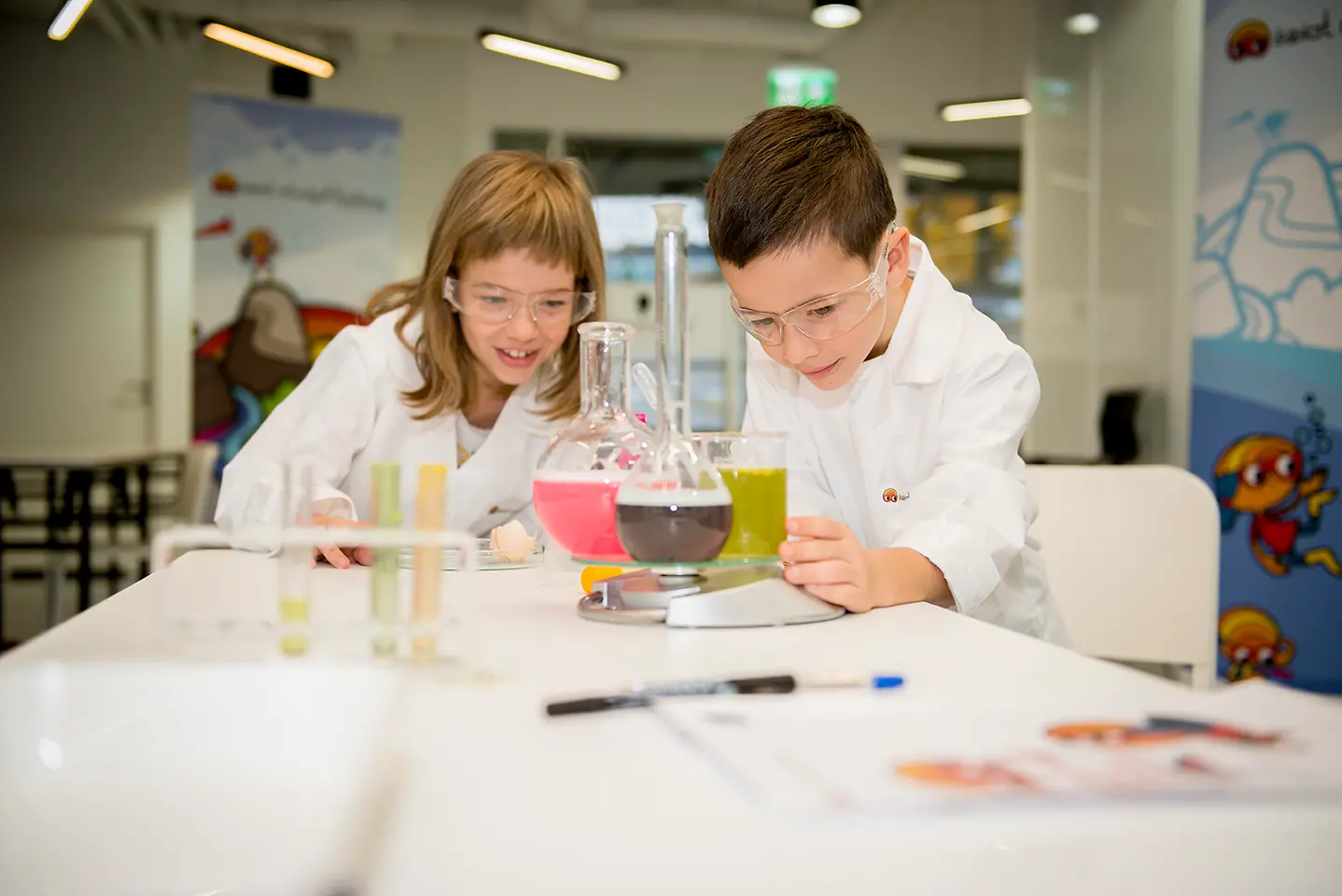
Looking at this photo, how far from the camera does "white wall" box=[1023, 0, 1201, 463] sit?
17.5ft

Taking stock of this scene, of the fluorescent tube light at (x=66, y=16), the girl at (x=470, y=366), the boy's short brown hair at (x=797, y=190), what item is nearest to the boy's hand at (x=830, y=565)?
the boy's short brown hair at (x=797, y=190)

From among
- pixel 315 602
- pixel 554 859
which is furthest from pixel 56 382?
pixel 554 859

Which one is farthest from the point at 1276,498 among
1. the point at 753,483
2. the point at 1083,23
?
the point at 753,483

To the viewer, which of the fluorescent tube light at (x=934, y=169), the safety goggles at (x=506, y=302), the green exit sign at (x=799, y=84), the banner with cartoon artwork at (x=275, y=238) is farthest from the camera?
the fluorescent tube light at (x=934, y=169)

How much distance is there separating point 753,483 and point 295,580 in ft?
1.74

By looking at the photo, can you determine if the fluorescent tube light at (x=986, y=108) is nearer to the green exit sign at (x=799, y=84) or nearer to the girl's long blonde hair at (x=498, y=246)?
the green exit sign at (x=799, y=84)

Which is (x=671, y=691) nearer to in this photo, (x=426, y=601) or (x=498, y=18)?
(x=426, y=601)

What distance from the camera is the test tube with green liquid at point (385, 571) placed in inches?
36.8

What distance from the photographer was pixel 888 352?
1848mm

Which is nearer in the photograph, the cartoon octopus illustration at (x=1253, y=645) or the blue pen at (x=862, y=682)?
the blue pen at (x=862, y=682)

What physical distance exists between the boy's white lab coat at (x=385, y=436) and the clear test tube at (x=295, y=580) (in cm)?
109

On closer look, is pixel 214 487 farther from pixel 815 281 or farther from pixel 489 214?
pixel 815 281

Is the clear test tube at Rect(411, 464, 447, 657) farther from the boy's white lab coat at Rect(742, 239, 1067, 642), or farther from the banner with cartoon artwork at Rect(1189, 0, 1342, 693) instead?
the banner with cartoon artwork at Rect(1189, 0, 1342, 693)

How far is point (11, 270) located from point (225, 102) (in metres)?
2.88
